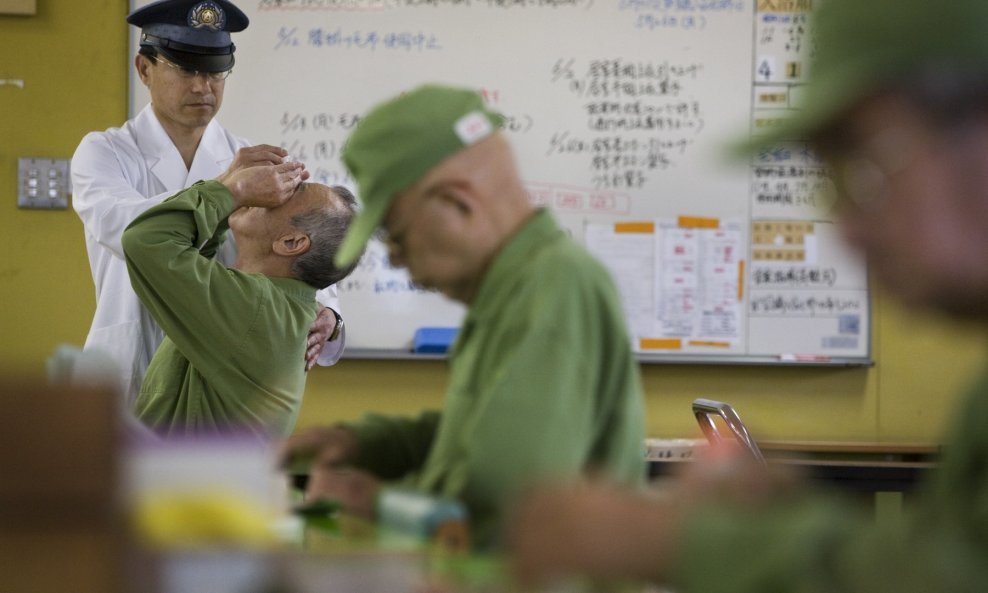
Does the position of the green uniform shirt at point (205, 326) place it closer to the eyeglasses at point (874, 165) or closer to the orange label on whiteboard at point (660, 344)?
the eyeglasses at point (874, 165)

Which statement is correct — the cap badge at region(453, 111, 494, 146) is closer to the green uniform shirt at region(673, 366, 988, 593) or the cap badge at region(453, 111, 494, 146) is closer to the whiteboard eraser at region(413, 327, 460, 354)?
the green uniform shirt at region(673, 366, 988, 593)

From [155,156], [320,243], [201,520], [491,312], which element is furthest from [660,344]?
[201,520]

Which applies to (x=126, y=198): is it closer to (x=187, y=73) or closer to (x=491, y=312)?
(x=187, y=73)

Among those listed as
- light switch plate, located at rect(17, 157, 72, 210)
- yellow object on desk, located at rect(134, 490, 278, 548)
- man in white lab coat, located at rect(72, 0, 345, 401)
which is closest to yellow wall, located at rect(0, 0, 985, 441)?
light switch plate, located at rect(17, 157, 72, 210)

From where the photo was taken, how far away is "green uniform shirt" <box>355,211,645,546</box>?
910 mm

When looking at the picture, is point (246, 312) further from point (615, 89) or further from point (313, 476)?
point (615, 89)

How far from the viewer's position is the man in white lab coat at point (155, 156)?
2.84 m

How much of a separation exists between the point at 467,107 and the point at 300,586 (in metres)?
0.45

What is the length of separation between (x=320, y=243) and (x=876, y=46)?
5.95 ft

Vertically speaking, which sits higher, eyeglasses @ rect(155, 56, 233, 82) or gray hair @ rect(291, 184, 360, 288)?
eyeglasses @ rect(155, 56, 233, 82)

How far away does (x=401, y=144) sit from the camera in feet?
3.34

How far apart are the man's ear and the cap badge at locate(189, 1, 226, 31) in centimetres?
80

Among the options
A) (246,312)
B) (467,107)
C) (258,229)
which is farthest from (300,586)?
(258,229)

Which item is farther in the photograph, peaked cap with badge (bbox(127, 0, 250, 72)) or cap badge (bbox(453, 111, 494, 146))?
peaked cap with badge (bbox(127, 0, 250, 72))
